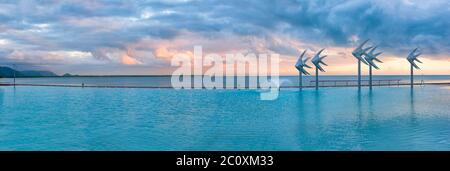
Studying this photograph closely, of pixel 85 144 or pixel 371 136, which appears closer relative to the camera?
pixel 85 144

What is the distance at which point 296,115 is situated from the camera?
76.3 ft

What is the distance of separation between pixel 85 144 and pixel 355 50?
55632 mm

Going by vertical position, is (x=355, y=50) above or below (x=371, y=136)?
above
